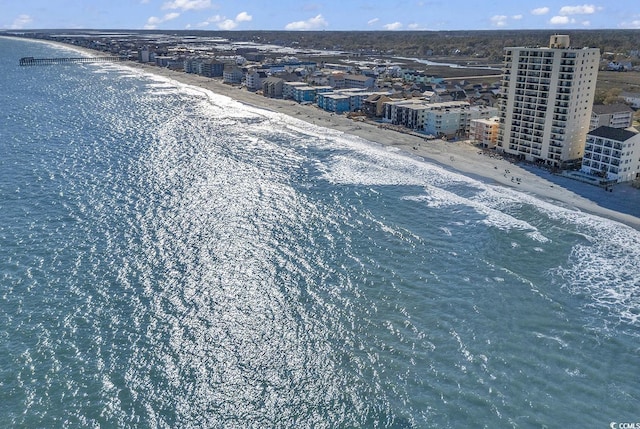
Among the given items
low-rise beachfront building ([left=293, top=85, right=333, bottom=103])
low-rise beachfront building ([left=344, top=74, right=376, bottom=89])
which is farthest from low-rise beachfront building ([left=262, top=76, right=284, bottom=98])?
low-rise beachfront building ([left=344, top=74, right=376, bottom=89])

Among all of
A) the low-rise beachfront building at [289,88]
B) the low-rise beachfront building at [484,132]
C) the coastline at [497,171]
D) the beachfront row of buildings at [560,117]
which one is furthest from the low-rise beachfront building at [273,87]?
the beachfront row of buildings at [560,117]

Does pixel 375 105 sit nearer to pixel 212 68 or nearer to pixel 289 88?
pixel 289 88

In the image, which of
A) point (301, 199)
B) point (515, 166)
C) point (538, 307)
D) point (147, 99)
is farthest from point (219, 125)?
point (538, 307)

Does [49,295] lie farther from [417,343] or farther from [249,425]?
[417,343]

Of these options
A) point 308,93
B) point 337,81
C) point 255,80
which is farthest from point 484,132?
point 255,80

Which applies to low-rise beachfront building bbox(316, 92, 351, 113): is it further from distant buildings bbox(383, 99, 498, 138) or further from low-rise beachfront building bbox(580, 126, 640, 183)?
low-rise beachfront building bbox(580, 126, 640, 183)

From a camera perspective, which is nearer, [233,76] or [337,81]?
[337,81]

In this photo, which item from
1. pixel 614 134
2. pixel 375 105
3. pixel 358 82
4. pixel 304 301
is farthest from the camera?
pixel 358 82
